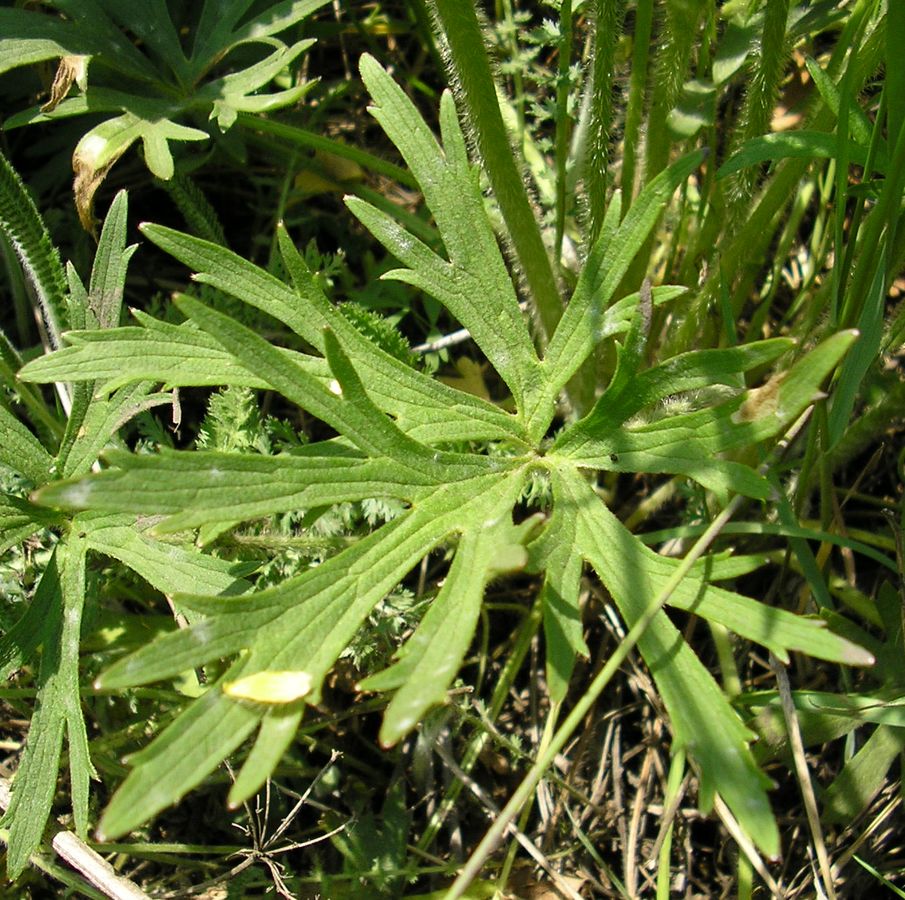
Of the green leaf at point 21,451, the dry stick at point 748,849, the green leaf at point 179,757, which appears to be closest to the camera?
the green leaf at point 179,757

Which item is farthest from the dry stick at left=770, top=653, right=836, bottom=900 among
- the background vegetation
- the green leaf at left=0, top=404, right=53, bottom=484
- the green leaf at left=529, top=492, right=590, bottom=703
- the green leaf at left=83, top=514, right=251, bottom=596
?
the green leaf at left=0, top=404, right=53, bottom=484

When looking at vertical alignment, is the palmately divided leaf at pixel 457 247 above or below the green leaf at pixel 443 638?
above

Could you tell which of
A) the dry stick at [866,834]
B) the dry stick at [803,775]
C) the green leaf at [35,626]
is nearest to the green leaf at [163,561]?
the green leaf at [35,626]

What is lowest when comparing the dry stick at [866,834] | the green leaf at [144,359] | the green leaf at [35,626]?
the dry stick at [866,834]

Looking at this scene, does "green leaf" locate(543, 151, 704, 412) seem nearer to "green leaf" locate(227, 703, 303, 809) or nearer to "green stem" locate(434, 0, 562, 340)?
"green stem" locate(434, 0, 562, 340)

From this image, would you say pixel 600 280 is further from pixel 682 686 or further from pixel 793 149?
pixel 682 686

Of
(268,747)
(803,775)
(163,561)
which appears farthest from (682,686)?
(163,561)

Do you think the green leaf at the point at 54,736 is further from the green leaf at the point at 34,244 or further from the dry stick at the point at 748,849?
the dry stick at the point at 748,849
